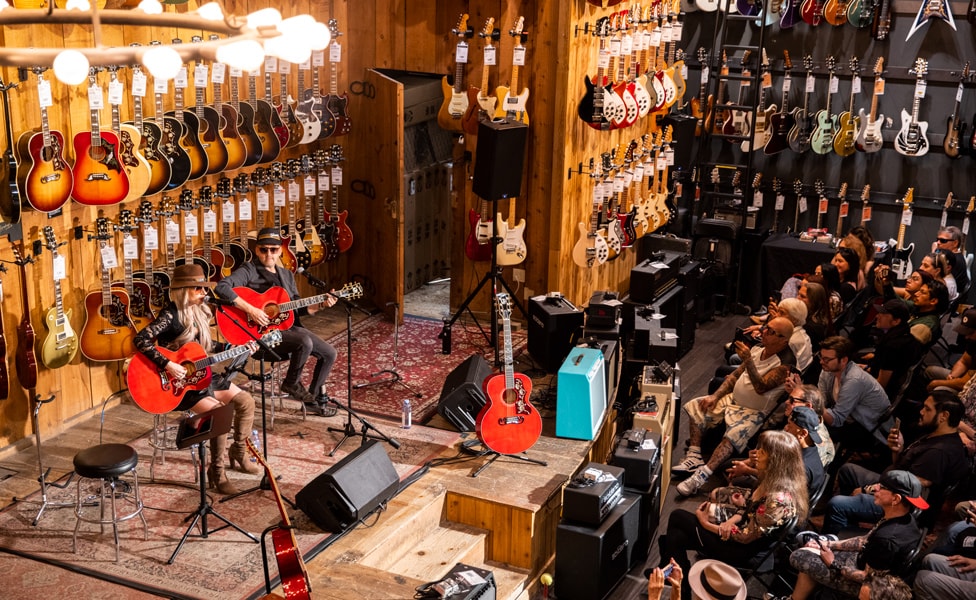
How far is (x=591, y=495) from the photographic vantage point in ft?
18.9

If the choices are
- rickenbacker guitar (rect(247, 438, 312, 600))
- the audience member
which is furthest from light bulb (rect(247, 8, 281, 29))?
the audience member

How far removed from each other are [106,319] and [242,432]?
1.20 meters

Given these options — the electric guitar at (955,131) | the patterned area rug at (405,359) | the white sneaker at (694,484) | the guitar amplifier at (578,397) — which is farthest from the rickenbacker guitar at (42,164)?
the electric guitar at (955,131)

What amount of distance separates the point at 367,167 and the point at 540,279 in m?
1.59

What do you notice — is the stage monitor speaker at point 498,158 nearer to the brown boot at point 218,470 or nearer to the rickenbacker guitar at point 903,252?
the brown boot at point 218,470

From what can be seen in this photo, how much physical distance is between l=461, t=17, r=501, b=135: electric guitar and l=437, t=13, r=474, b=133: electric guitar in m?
0.05

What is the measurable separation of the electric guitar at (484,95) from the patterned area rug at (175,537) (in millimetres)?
2915

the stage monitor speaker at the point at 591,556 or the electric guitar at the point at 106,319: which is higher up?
the electric guitar at the point at 106,319

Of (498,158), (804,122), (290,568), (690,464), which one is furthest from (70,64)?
(804,122)

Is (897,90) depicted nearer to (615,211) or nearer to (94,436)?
(615,211)

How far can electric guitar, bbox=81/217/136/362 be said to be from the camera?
649 cm

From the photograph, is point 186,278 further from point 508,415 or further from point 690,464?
point 690,464

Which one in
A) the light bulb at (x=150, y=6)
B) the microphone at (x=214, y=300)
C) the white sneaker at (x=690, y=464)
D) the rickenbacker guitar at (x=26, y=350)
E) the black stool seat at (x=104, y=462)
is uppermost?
the light bulb at (x=150, y=6)

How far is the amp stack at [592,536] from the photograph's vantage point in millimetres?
5758
